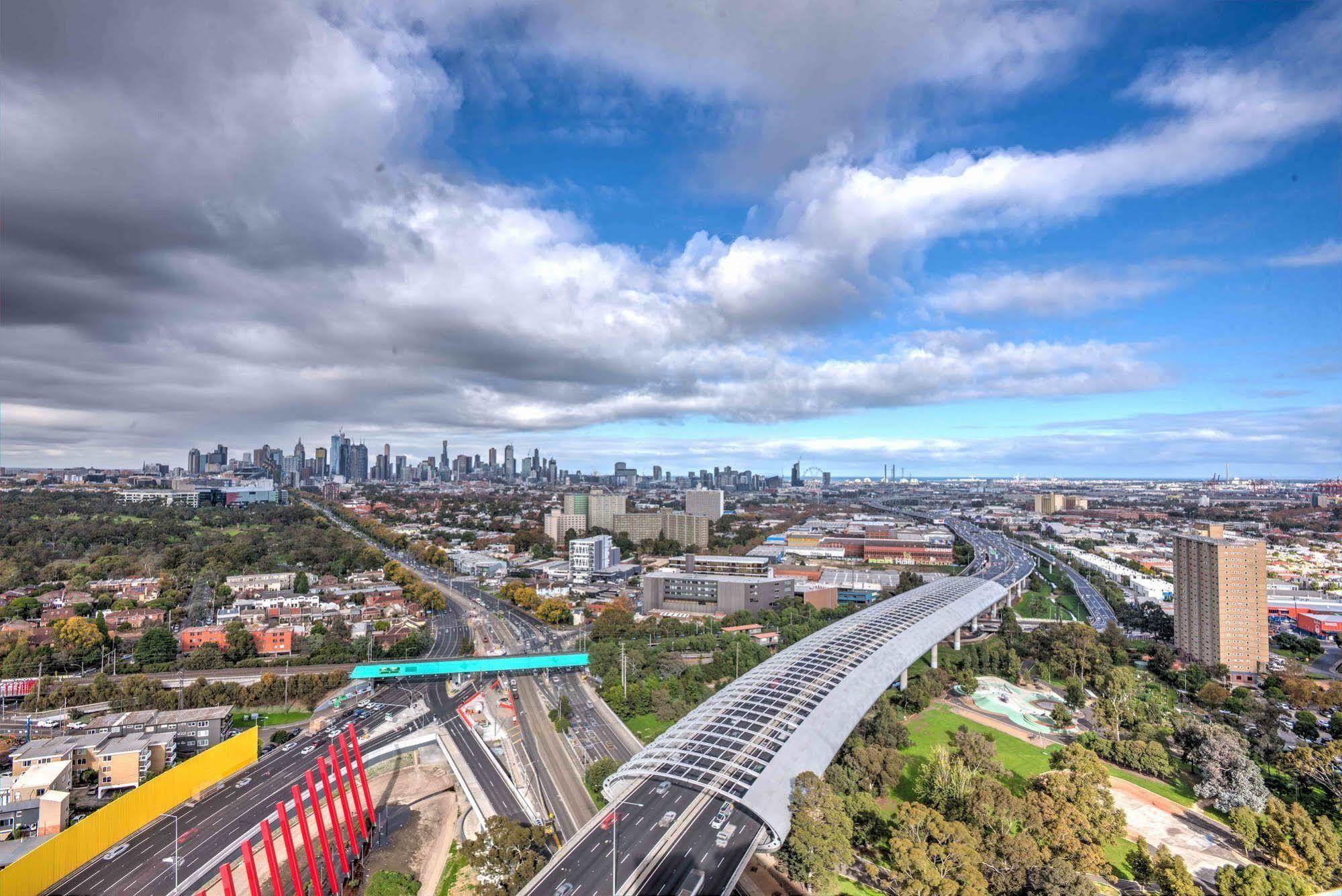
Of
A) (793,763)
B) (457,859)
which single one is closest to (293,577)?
(457,859)

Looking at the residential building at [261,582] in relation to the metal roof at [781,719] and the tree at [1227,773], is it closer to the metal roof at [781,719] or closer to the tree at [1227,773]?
the metal roof at [781,719]

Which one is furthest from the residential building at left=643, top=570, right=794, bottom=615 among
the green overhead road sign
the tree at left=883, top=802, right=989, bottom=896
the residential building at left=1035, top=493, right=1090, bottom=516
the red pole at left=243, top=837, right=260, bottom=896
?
the residential building at left=1035, top=493, right=1090, bottom=516

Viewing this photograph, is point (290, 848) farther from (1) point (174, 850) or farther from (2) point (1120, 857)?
(2) point (1120, 857)

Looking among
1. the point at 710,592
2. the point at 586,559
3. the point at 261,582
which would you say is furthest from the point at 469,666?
the point at 261,582

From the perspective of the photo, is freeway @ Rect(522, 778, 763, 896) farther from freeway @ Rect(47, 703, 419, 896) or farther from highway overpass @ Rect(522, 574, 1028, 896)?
freeway @ Rect(47, 703, 419, 896)

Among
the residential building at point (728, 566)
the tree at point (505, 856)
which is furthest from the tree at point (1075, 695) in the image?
the tree at point (505, 856)

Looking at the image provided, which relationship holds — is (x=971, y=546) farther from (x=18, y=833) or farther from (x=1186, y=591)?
(x=18, y=833)
